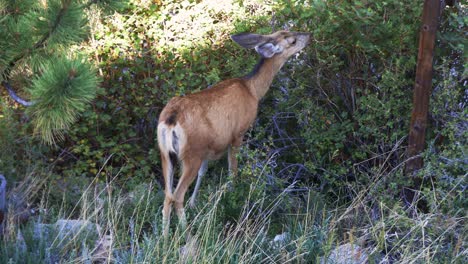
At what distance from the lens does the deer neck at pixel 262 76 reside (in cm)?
813

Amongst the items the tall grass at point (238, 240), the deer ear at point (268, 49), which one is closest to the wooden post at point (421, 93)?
the tall grass at point (238, 240)

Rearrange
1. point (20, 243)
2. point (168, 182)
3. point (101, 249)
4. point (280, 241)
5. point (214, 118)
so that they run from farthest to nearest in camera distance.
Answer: point (214, 118)
point (168, 182)
point (101, 249)
point (280, 241)
point (20, 243)

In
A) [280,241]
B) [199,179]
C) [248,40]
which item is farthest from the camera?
[248,40]

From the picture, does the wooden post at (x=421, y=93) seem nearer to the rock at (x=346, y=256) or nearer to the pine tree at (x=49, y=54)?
the rock at (x=346, y=256)

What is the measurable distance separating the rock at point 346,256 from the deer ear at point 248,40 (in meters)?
2.81

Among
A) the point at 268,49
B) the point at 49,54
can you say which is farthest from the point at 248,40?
the point at 49,54

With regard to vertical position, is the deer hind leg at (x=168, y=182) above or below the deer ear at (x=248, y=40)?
below

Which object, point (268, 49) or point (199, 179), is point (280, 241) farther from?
point (268, 49)

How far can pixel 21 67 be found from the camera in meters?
6.21

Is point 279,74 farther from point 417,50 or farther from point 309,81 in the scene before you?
point 417,50

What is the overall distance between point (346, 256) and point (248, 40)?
3055 millimetres

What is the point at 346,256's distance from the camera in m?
5.72

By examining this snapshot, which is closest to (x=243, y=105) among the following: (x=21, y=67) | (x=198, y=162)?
(x=198, y=162)

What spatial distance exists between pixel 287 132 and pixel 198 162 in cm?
209
